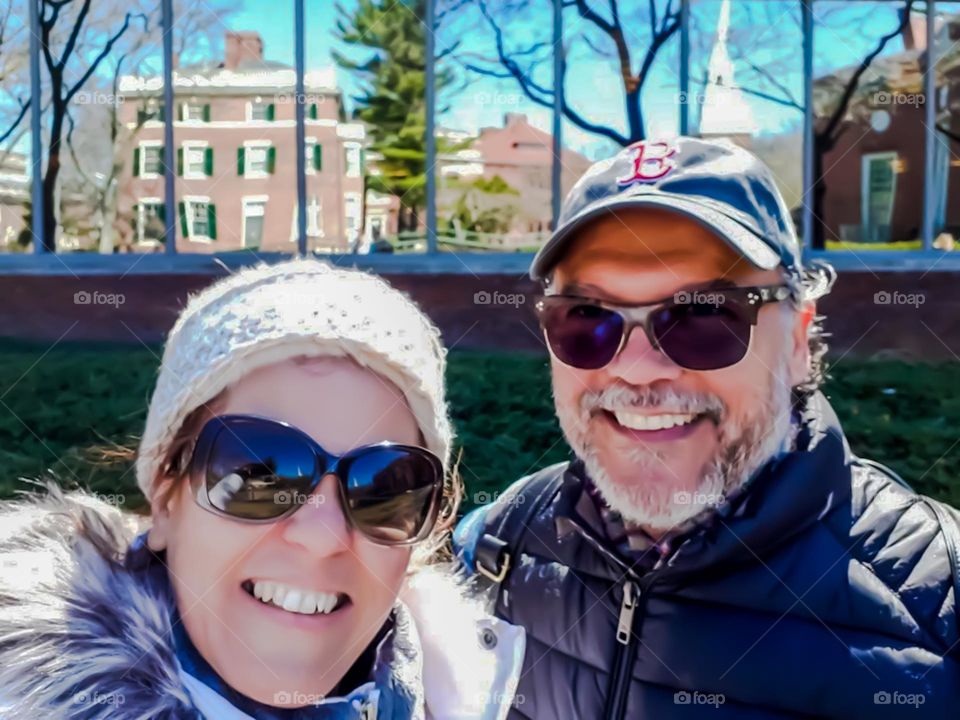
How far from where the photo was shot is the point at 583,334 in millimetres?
1800

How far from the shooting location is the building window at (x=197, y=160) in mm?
4934

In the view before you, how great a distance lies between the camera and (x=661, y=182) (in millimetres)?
1793

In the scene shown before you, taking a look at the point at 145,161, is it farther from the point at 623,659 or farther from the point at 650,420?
the point at 623,659

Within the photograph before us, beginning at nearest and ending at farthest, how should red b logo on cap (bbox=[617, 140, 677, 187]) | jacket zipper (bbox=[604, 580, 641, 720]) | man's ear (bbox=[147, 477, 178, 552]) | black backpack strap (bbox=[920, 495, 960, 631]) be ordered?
man's ear (bbox=[147, 477, 178, 552]), black backpack strap (bbox=[920, 495, 960, 631]), jacket zipper (bbox=[604, 580, 641, 720]), red b logo on cap (bbox=[617, 140, 677, 187])

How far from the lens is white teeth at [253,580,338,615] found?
1.23 metres

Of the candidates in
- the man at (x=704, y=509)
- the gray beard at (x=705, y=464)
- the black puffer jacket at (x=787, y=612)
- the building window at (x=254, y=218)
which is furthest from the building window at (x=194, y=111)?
the black puffer jacket at (x=787, y=612)

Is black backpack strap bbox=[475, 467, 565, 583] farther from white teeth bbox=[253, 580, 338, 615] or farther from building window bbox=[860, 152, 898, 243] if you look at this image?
building window bbox=[860, 152, 898, 243]

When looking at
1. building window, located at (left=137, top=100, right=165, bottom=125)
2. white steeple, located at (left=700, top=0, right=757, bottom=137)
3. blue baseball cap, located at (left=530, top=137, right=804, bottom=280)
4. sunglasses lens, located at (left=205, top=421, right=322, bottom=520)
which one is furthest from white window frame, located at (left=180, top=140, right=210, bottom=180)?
sunglasses lens, located at (left=205, top=421, right=322, bottom=520)

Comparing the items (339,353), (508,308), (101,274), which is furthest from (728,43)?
(339,353)

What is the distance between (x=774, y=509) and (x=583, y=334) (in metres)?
0.49

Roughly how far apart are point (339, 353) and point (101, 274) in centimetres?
425

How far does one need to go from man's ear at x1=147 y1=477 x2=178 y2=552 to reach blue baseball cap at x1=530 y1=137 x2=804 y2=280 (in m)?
0.87

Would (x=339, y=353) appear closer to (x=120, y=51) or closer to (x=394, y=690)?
(x=394, y=690)

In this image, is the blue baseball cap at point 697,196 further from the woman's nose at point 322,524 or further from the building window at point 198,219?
the building window at point 198,219
